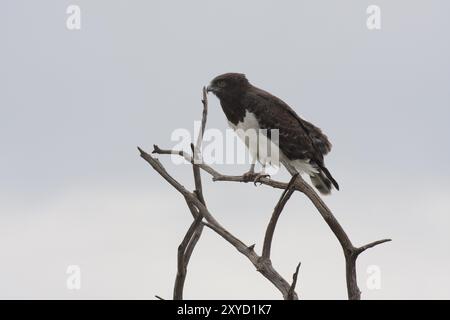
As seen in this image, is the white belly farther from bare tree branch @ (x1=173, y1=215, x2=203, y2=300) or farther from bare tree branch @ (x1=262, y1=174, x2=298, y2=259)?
bare tree branch @ (x1=173, y1=215, x2=203, y2=300)

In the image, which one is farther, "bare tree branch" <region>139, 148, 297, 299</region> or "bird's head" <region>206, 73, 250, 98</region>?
"bird's head" <region>206, 73, 250, 98</region>

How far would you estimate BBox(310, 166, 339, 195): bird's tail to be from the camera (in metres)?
12.1

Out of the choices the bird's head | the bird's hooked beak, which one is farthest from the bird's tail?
the bird's hooked beak

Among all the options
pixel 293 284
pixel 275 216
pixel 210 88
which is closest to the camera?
pixel 293 284

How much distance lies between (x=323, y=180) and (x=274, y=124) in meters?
1.16

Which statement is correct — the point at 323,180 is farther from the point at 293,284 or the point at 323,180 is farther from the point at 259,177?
the point at 293,284

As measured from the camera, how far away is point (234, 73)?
41.0 feet

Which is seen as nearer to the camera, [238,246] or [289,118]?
[238,246]

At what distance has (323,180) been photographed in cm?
1219

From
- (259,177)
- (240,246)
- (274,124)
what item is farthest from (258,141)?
(240,246)
